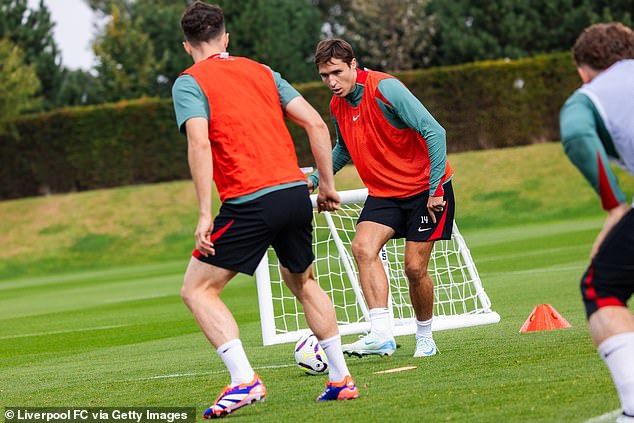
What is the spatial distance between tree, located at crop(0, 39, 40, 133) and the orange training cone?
3259 cm

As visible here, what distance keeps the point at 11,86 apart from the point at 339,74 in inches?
1332

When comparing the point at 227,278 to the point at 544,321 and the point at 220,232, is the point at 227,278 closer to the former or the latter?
the point at 220,232

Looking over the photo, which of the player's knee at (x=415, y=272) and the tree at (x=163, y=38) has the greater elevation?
the tree at (x=163, y=38)

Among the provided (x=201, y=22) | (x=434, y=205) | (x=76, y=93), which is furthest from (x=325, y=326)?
(x=76, y=93)

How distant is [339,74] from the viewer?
9.16 m

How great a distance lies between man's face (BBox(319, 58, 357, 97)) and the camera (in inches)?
360

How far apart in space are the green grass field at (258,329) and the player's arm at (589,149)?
1.08m

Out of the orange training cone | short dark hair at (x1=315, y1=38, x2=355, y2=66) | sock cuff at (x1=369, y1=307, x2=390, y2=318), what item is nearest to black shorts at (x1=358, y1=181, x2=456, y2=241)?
sock cuff at (x1=369, y1=307, x2=390, y2=318)

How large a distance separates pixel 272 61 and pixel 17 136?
45.3 feet

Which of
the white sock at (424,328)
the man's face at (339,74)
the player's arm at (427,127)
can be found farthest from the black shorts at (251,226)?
the white sock at (424,328)

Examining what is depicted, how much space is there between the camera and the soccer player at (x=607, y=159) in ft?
17.9

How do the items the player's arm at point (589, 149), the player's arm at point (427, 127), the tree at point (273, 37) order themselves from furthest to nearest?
the tree at point (273, 37), the player's arm at point (427, 127), the player's arm at point (589, 149)

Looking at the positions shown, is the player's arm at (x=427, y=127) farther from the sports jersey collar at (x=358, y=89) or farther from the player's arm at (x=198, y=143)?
the player's arm at (x=198, y=143)

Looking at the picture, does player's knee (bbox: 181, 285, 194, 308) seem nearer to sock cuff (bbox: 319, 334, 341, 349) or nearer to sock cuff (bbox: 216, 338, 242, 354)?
sock cuff (bbox: 216, 338, 242, 354)
